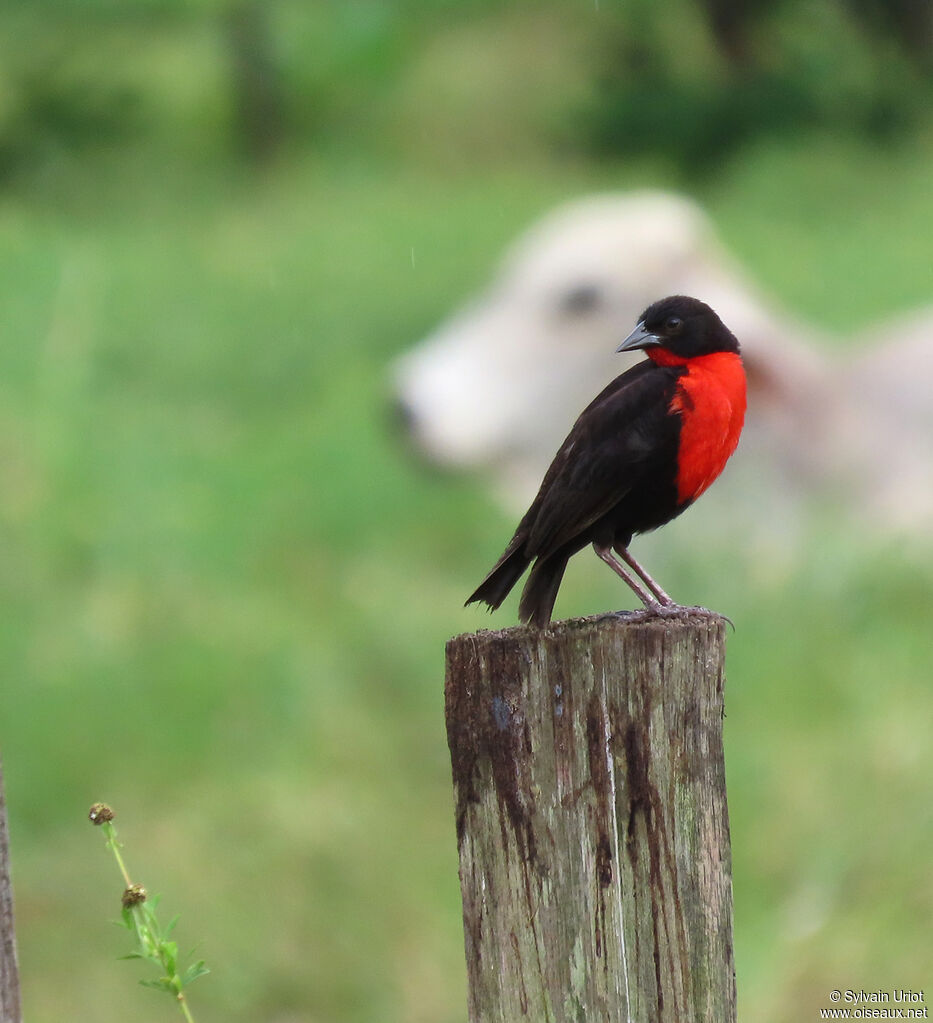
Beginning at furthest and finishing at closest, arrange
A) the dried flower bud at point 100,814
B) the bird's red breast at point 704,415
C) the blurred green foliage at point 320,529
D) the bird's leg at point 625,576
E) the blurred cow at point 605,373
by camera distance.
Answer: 1. the blurred cow at point 605,373
2. the blurred green foliage at point 320,529
3. the bird's leg at point 625,576
4. the bird's red breast at point 704,415
5. the dried flower bud at point 100,814

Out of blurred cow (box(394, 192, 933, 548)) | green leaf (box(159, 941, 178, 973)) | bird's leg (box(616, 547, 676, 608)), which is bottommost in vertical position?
green leaf (box(159, 941, 178, 973))

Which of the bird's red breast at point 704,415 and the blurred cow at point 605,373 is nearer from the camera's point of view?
the bird's red breast at point 704,415

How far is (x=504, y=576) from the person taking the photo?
1882 millimetres

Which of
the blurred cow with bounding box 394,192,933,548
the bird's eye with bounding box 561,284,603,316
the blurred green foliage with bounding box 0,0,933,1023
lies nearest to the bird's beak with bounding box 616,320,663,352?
the blurred green foliage with bounding box 0,0,933,1023

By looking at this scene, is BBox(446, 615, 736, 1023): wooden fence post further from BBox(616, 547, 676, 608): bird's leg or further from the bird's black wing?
BBox(616, 547, 676, 608): bird's leg

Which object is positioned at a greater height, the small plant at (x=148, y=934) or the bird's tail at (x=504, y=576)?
the bird's tail at (x=504, y=576)

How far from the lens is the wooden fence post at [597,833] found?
4.96 ft

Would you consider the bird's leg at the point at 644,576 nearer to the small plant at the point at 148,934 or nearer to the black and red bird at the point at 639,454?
the black and red bird at the point at 639,454

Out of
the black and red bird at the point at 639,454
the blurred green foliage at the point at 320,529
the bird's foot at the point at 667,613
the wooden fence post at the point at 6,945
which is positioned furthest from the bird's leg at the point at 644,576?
the blurred green foliage at the point at 320,529

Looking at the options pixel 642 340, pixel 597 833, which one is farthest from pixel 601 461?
pixel 597 833

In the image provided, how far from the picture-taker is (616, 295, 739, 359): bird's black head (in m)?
2.06

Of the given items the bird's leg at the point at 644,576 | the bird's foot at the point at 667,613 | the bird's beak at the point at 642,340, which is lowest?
the bird's foot at the point at 667,613

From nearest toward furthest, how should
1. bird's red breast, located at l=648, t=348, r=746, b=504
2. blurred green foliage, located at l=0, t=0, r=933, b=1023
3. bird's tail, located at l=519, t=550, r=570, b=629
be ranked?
bird's tail, located at l=519, t=550, r=570, b=629
bird's red breast, located at l=648, t=348, r=746, b=504
blurred green foliage, located at l=0, t=0, r=933, b=1023

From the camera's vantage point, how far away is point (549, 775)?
152 centimetres
